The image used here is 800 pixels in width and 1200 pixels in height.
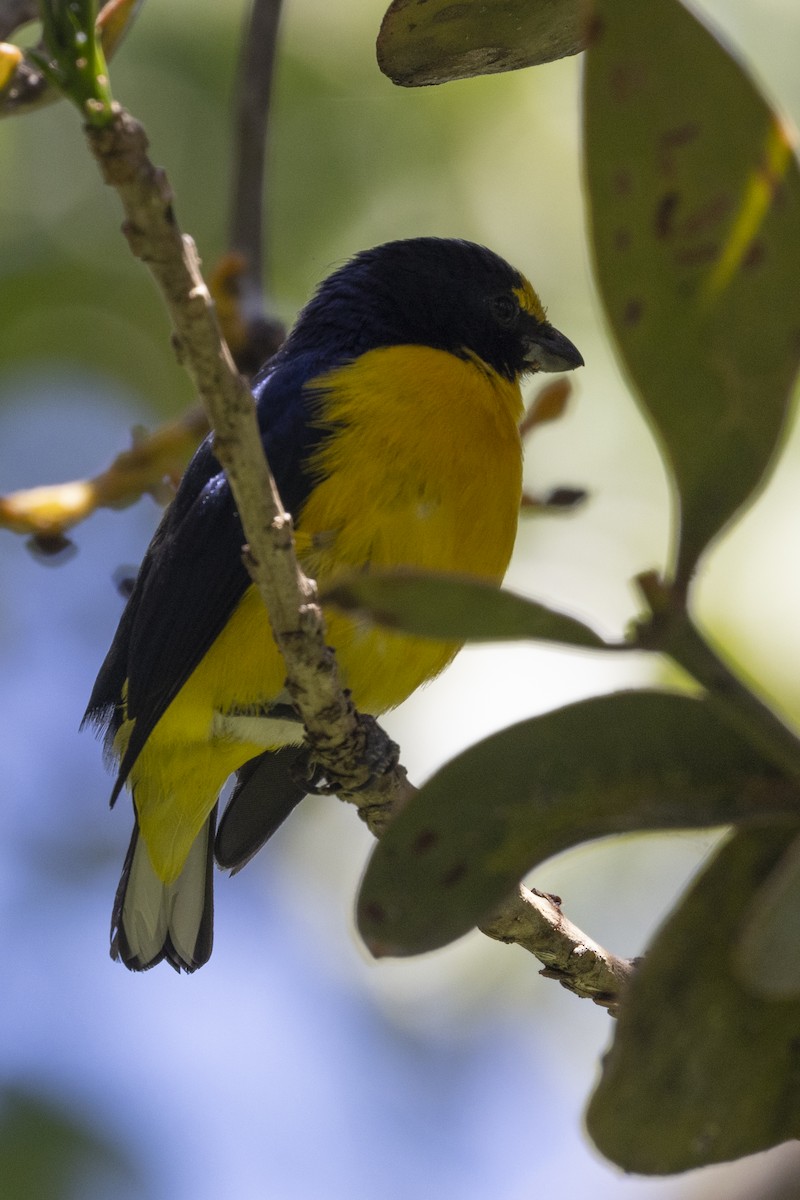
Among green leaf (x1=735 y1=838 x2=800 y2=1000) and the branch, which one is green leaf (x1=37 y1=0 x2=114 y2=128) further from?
green leaf (x1=735 y1=838 x2=800 y2=1000)

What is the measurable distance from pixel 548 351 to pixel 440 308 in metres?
0.42

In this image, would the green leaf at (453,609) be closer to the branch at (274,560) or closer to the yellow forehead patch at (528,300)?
the branch at (274,560)

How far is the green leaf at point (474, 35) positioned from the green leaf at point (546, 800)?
102 cm

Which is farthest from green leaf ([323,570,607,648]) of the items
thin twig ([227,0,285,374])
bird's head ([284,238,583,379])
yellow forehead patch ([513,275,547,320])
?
yellow forehead patch ([513,275,547,320])

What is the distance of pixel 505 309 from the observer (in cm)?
452

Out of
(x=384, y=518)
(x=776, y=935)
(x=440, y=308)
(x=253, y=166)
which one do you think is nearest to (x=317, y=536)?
(x=384, y=518)

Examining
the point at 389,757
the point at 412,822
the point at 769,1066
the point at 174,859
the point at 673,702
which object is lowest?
the point at 174,859

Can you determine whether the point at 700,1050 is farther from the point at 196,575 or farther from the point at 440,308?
the point at 440,308

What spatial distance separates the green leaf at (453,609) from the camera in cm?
120

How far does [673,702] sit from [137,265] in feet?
17.7

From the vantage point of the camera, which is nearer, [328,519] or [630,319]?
[630,319]

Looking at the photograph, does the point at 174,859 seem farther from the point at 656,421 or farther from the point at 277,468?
the point at 656,421

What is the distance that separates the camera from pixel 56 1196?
536 centimetres

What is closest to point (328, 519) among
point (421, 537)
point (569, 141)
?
point (421, 537)
